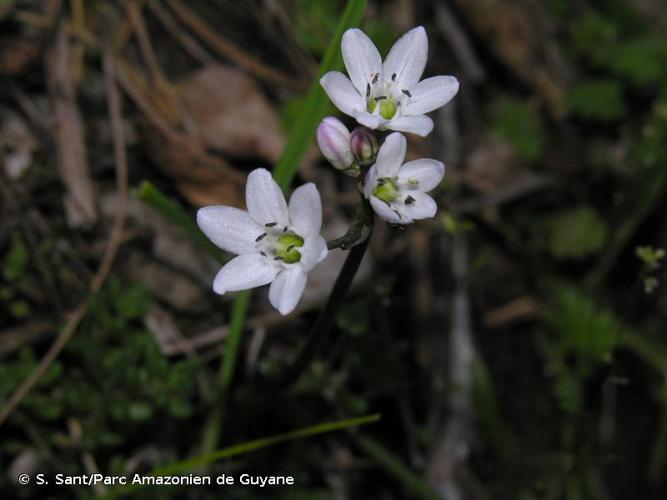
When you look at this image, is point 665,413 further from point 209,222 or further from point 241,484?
point 209,222

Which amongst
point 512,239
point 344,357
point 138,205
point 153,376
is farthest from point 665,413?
point 138,205

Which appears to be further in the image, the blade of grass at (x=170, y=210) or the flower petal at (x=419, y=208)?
the blade of grass at (x=170, y=210)

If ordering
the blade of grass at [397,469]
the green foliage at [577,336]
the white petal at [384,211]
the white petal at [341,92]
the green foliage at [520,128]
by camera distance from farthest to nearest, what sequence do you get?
the green foliage at [520,128] → the green foliage at [577,336] → the blade of grass at [397,469] → the white petal at [341,92] → the white petal at [384,211]

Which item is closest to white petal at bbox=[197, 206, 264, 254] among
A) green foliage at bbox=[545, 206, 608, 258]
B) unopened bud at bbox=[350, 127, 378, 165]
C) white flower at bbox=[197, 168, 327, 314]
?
white flower at bbox=[197, 168, 327, 314]

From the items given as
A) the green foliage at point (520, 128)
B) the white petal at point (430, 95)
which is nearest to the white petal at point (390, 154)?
the white petal at point (430, 95)

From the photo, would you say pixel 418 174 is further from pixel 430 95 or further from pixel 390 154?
pixel 430 95

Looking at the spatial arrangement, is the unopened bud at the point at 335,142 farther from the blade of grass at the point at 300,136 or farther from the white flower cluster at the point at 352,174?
the blade of grass at the point at 300,136
